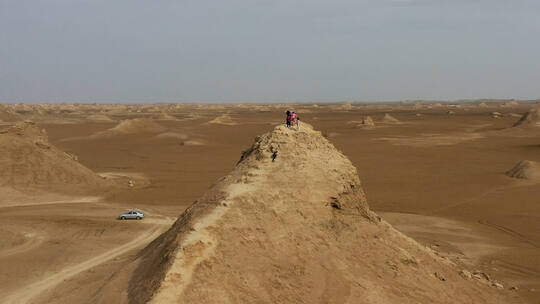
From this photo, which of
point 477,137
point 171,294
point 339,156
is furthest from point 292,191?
point 477,137

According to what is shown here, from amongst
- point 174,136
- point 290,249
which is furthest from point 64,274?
point 174,136

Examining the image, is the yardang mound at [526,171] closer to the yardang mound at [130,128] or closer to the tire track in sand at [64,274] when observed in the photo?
the tire track in sand at [64,274]

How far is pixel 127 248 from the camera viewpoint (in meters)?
20.0

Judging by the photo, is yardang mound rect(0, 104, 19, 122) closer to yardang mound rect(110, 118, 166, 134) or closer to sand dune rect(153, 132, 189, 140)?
yardang mound rect(110, 118, 166, 134)

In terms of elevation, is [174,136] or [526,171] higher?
[526,171]

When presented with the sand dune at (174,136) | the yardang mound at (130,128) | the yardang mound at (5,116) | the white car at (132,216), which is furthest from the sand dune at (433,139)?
the yardang mound at (5,116)

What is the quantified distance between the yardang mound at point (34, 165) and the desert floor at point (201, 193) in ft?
5.67

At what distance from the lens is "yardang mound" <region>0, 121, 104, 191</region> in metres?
32.0

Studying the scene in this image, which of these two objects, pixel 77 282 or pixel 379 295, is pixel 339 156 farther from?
pixel 77 282

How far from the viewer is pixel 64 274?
1689 centimetres

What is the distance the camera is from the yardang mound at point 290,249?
10.3 metres

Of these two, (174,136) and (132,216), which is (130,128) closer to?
(174,136)

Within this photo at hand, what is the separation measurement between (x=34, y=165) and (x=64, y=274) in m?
18.7

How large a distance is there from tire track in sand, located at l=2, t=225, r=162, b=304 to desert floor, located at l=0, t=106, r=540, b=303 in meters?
0.04
